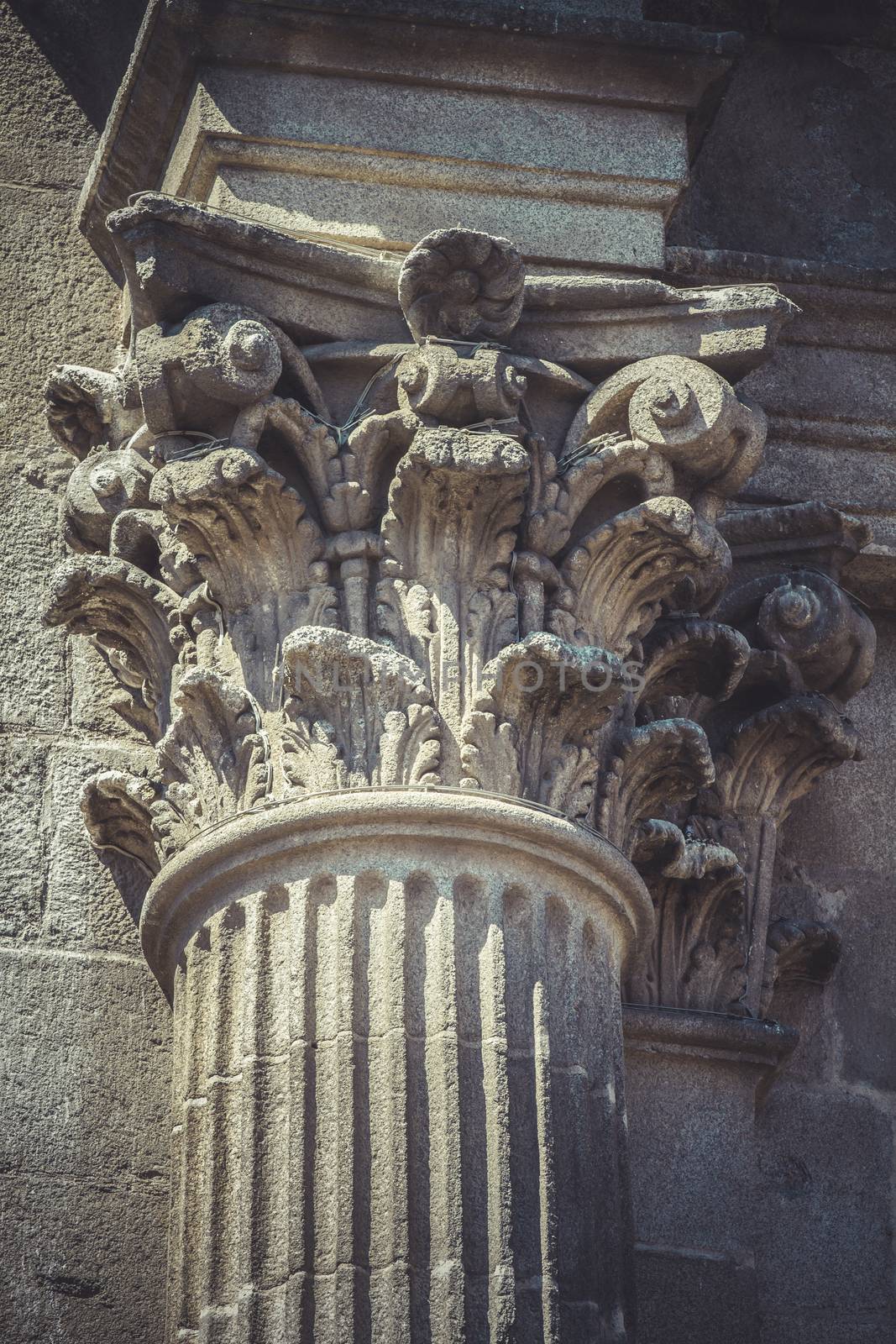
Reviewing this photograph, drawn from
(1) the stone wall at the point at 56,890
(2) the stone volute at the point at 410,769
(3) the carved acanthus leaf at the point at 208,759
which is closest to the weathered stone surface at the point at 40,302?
(1) the stone wall at the point at 56,890

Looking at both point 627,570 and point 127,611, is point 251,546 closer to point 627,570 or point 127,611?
point 127,611

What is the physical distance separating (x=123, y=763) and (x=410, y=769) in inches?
41.5

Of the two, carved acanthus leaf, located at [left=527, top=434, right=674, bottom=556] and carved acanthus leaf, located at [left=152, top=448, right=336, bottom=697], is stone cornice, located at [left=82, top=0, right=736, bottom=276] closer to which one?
carved acanthus leaf, located at [left=527, top=434, right=674, bottom=556]

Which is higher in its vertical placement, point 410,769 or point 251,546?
point 251,546

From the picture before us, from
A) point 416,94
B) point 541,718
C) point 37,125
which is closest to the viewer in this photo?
point 541,718

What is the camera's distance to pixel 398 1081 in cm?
445

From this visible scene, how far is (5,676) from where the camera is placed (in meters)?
5.59

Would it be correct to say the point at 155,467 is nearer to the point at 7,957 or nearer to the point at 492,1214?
the point at 7,957

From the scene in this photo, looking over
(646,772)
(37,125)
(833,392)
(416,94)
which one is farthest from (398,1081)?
(37,125)

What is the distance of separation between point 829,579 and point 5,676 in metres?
2.12

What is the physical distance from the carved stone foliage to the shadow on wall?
1.27 meters

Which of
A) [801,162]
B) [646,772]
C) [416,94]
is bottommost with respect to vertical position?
[646,772]

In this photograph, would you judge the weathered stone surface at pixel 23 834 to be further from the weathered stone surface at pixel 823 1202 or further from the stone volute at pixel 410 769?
the weathered stone surface at pixel 823 1202

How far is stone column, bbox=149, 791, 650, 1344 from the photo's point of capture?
4.32m
